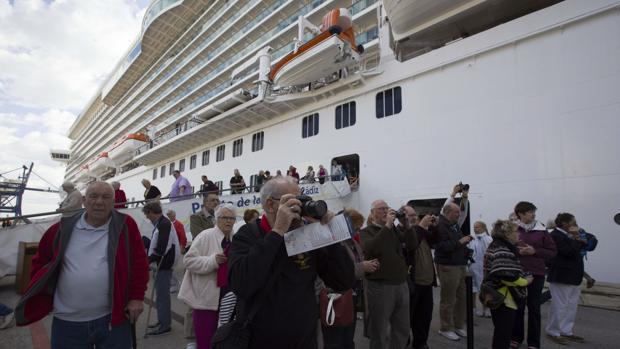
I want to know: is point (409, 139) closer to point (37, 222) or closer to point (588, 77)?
point (588, 77)

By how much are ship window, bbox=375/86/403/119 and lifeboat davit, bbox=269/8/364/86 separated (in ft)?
4.99

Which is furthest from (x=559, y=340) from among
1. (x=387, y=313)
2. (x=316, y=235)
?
(x=316, y=235)

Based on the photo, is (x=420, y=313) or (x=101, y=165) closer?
(x=420, y=313)

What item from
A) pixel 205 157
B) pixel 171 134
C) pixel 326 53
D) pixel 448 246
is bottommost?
pixel 448 246

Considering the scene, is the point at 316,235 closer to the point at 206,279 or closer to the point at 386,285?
the point at 206,279

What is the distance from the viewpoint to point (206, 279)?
283 centimetres

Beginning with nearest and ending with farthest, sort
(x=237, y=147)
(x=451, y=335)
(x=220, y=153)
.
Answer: (x=451, y=335)
(x=237, y=147)
(x=220, y=153)

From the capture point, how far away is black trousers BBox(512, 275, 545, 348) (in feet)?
11.8

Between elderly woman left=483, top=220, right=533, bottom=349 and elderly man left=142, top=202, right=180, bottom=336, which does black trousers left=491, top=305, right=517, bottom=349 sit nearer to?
elderly woman left=483, top=220, right=533, bottom=349

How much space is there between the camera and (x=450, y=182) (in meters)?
8.55

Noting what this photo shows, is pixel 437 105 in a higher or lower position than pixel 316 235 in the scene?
higher

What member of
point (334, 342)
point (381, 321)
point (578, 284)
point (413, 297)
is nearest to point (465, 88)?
point (578, 284)

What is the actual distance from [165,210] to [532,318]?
701 cm

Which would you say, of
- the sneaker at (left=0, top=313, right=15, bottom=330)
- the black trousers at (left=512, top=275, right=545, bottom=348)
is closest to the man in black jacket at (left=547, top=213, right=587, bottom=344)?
the black trousers at (left=512, top=275, right=545, bottom=348)
